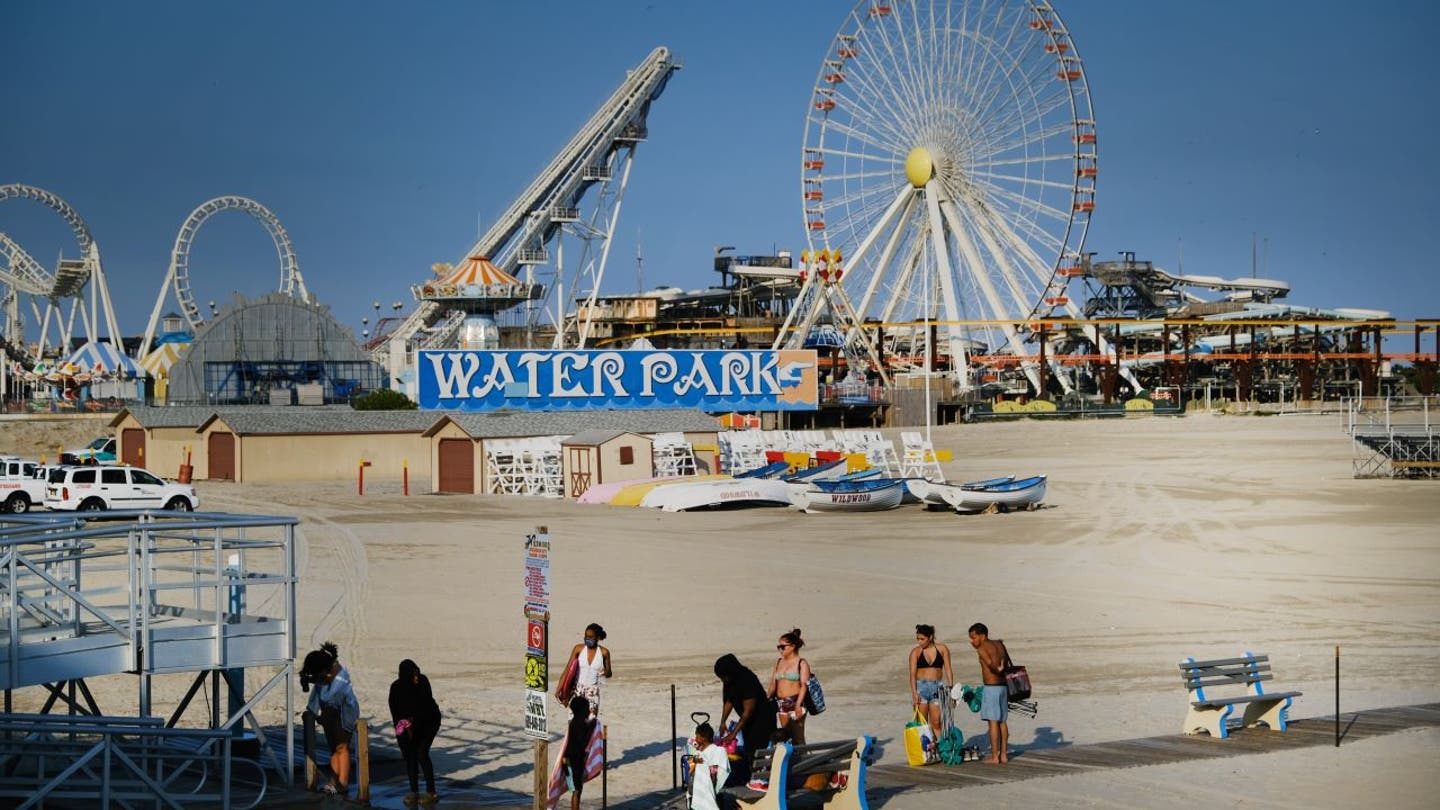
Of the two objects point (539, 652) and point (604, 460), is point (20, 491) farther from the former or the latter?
point (539, 652)

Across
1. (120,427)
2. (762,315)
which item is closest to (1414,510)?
(120,427)

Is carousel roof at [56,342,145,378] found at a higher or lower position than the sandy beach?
higher

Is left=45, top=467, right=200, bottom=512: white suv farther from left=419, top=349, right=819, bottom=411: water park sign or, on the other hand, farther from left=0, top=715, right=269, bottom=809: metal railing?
left=419, top=349, right=819, bottom=411: water park sign

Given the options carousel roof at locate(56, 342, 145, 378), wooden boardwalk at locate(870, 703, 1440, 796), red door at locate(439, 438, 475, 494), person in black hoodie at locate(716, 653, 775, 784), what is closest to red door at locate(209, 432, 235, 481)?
red door at locate(439, 438, 475, 494)

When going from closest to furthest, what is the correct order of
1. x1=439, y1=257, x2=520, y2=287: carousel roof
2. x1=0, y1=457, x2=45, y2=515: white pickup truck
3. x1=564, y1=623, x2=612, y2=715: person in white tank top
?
x1=564, y1=623, x2=612, y2=715: person in white tank top < x1=0, y1=457, x2=45, y2=515: white pickup truck < x1=439, y1=257, x2=520, y2=287: carousel roof

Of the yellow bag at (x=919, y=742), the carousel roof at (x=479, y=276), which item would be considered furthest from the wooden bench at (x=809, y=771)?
the carousel roof at (x=479, y=276)

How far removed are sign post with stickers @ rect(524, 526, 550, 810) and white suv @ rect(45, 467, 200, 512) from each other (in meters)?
24.3

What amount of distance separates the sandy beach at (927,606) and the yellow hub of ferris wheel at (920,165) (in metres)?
35.9

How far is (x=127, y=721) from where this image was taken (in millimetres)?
11031

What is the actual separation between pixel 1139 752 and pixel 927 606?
29.2 ft

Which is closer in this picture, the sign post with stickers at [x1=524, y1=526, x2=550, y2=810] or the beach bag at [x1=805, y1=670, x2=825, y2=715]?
the sign post with stickers at [x1=524, y1=526, x2=550, y2=810]

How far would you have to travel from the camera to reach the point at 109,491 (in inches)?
1337

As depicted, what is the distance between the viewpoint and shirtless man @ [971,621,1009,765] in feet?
42.5

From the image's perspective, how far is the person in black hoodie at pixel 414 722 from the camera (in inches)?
462
